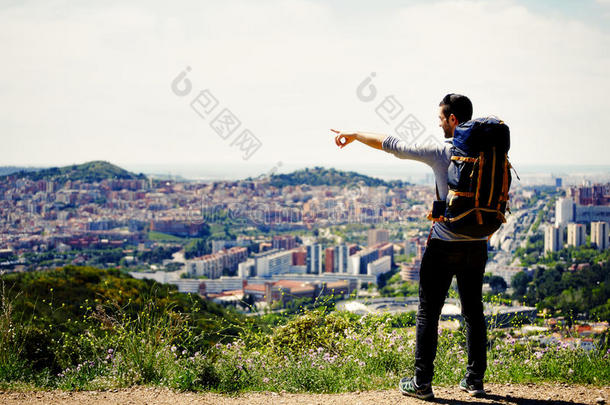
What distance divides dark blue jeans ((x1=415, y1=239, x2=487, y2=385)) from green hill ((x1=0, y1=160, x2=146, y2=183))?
193 ft

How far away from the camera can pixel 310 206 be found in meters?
65.4

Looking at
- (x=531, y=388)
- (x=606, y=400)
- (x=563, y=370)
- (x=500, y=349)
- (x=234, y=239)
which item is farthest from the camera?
(x=234, y=239)

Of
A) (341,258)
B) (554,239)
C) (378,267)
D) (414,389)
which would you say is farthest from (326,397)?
(341,258)

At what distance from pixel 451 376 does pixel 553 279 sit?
20.0m

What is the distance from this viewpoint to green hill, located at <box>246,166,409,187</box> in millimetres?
66312

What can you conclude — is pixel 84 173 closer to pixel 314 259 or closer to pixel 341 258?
pixel 314 259

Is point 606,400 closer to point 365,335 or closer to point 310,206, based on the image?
point 365,335

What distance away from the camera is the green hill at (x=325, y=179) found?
66312mm

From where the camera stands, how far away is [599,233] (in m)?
31.0

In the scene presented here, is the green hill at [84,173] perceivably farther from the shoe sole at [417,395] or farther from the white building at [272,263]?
the shoe sole at [417,395]

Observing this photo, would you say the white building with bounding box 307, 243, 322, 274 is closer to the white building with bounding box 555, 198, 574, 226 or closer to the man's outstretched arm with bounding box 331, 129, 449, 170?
the white building with bounding box 555, 198, 574, 226

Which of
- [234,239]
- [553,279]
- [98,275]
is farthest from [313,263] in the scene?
[98,275]

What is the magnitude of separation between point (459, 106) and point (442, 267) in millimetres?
596

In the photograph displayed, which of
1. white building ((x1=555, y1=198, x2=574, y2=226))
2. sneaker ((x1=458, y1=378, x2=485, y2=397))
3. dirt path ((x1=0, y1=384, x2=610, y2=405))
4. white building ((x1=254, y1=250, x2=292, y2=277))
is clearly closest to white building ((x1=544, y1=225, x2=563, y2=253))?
white building ((x1=555, y1=198, x2=574, y2=226))
